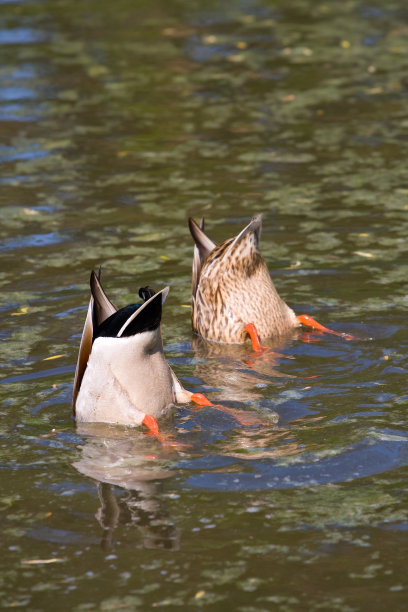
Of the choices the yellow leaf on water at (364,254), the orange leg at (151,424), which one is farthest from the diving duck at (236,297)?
the orange leg at (151,424)

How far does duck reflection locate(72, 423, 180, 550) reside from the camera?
471 centimetres

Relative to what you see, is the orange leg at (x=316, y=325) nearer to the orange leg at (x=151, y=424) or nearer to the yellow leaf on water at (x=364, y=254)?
the yellow leaf on water at (x=364, y=254)

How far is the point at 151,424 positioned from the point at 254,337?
1.61 meters

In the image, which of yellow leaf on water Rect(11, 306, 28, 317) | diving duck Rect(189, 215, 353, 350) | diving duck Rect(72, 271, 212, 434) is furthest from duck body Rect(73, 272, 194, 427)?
yellow leaf on water Rect(11, 306, 28, 317)

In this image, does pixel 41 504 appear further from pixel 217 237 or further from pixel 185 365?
pixel 217 237

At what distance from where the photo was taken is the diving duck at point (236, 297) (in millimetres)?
7320

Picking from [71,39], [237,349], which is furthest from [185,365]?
[71,39]

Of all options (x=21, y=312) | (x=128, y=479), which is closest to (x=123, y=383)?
(x=128, y=479)

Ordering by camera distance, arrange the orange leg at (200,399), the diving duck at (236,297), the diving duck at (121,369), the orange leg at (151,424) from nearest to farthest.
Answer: the diving duck at (121,369)
the orange leg at (151,424)
the orange leg at (200,399)
the diving duck at (236,297)

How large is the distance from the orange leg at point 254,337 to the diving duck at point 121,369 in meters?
1.15

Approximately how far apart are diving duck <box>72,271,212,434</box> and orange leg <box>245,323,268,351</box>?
3.78 ft

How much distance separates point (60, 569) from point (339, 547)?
1120 mm

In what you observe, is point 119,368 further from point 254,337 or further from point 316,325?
point 316,325

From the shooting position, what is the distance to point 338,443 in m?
5.39
